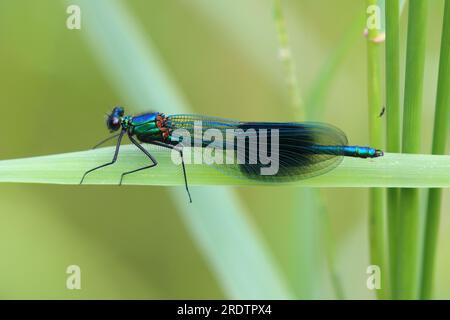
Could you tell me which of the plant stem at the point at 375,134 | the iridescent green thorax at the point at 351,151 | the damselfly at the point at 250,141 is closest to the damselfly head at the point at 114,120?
the damselfly at the point at 250,141

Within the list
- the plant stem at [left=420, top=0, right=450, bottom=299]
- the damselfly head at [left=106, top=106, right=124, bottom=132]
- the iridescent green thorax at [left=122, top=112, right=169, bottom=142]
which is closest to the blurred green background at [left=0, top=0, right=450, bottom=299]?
the damselfly head at [left=106, top=106, right=124, bottom=132]

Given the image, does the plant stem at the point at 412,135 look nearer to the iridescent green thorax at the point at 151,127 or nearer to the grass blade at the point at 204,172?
the grass blade at the point at 204,172

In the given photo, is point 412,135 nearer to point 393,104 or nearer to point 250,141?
point 393,104

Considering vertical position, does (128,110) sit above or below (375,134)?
above

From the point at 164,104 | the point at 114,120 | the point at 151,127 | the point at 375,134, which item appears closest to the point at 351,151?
the point at 375,134

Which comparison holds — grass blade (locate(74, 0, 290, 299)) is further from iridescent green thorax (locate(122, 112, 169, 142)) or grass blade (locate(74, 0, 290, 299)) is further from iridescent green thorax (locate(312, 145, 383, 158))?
iridescent green thorax (locate(312, 145, 383, 158))

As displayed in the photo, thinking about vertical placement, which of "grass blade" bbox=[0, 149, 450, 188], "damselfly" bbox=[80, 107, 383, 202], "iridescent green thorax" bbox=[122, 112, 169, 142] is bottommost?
"grass blade" bbox=[0, 149, 450, 188]
